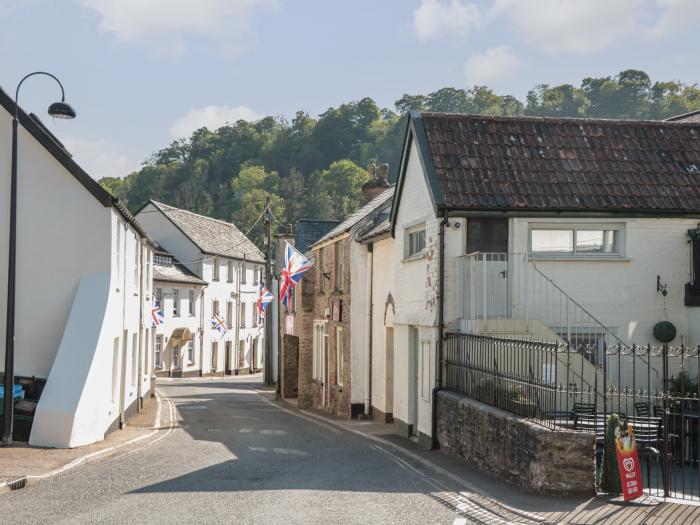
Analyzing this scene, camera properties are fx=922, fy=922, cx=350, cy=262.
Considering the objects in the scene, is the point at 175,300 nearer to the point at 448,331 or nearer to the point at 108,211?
the point at 108,211

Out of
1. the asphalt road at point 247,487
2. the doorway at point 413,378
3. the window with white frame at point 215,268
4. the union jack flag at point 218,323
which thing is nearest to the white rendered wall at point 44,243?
the asphalt road at point 247,487

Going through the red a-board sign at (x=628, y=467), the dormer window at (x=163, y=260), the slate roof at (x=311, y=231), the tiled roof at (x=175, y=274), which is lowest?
the red a-board sign at (x=628, y=467)

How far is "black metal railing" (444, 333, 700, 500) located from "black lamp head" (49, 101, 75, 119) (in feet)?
28.9

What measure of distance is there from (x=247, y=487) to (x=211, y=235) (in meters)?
50.5

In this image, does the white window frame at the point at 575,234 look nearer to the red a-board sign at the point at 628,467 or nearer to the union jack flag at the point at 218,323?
the red a-board sign at the point at 628,467

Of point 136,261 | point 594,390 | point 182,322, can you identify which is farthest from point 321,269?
point 182,322

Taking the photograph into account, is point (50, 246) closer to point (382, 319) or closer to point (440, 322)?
point (440, 322)

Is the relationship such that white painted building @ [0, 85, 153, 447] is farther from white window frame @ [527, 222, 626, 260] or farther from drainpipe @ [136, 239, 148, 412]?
white window frame @ [527, 222, 626, 260]

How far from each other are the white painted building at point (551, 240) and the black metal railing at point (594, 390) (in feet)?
2.32

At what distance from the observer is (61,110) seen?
722 inches

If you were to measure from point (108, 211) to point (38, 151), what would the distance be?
2.05 meters

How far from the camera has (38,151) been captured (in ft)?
67.6

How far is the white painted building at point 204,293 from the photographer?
57.6m

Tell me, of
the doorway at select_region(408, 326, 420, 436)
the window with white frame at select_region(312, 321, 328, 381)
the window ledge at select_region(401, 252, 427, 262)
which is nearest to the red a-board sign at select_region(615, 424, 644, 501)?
the window ledge at select_region(401, 252, 427, 262)
